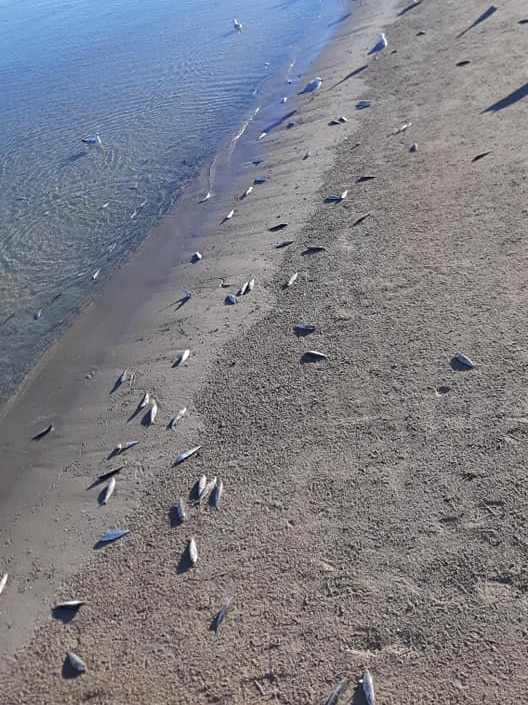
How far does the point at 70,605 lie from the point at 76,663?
634mm

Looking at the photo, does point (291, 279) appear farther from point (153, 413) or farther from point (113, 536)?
point (113, 536)

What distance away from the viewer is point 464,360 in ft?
23.3

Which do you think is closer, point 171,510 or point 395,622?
point 395,622

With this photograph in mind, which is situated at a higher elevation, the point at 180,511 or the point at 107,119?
the point at 107,119

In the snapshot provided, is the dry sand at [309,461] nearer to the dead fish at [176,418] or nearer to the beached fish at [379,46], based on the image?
the dead fish at [176,418]

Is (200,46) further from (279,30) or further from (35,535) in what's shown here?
(35,535)

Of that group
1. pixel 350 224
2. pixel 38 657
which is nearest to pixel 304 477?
pixel 38 657

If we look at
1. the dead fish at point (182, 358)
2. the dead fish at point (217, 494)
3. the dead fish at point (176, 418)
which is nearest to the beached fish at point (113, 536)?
the dead fish at point (217, 494)

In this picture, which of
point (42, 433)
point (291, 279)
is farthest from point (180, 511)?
point (291, 279)

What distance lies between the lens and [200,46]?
891 inches

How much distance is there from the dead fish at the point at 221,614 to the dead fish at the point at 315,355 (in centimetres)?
332

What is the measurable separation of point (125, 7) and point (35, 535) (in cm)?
3077

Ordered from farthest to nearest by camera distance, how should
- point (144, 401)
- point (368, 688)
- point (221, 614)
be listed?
point (144, 401) < point (221, 614) < point (368, 688)

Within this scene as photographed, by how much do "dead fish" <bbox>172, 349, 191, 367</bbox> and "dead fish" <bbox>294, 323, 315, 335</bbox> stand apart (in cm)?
161
